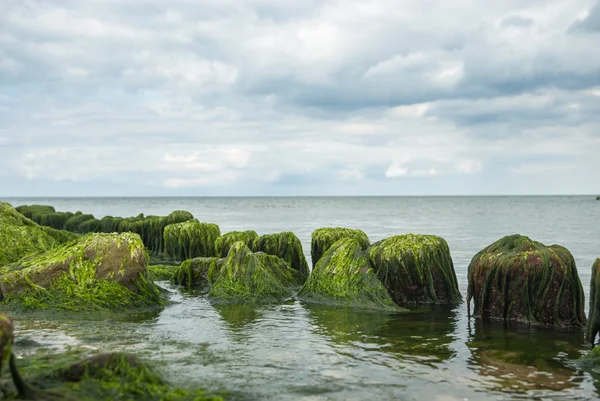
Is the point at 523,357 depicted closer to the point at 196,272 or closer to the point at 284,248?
the point at 196,272

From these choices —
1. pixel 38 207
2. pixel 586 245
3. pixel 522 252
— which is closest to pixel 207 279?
pixel 522 252

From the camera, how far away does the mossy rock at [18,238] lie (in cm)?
1306

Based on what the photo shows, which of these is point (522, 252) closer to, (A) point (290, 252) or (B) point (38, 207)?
(A) point (290, 252)

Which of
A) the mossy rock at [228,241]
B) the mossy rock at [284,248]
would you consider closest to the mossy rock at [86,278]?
the mossy rock at [228,241]

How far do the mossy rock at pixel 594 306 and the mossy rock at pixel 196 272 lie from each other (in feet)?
26.3

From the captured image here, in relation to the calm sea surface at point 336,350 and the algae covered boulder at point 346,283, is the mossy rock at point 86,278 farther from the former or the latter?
the algae covered boulder at point 346,283

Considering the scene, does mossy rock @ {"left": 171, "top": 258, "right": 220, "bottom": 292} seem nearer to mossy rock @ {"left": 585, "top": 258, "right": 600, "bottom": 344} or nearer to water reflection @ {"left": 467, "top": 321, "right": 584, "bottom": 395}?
water reflection @ {"left": 467, "top": 321, "right": 584, "bottom": 395}

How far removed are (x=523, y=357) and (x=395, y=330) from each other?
6.89ft

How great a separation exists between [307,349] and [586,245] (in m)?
23.1

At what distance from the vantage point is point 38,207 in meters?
38.0

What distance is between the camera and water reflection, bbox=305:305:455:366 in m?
7.76

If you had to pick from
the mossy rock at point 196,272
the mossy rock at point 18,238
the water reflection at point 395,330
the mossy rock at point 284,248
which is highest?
the mossy rock at point 18,238

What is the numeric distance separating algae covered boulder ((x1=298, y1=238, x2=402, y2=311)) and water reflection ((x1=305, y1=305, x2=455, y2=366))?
453mm

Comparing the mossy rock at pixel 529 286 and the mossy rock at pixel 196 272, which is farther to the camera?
the mossy rock at pixel 196 272
